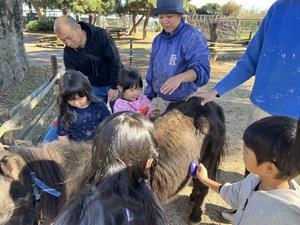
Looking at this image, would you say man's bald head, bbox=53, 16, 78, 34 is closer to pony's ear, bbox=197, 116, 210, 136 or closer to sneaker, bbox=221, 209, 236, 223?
pony's ear, bbox=197, 116, 210, 136

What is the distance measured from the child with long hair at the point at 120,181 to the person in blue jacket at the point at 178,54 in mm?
1121

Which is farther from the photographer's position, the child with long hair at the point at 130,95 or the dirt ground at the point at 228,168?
the dirt ground at the point at 228,168

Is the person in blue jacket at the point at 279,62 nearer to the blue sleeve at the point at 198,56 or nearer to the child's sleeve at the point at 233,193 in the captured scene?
the blue sleeve at the point at 198,56

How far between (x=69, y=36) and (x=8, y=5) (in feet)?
19.7

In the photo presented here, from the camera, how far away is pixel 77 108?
8.52 feet

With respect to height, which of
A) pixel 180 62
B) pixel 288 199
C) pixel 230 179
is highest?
pixel 180 62

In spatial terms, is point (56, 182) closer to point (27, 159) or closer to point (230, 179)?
point (27, 159)

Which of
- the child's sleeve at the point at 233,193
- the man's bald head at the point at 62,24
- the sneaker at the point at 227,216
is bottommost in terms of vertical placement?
the sneaker at the point at 227,216

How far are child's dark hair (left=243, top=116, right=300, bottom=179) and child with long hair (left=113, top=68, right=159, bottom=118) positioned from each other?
1.30 metres

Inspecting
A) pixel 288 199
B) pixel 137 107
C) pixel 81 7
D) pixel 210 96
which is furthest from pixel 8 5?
pixel 81 7

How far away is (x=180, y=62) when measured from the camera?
9.10ft

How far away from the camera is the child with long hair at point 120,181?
4.25ft

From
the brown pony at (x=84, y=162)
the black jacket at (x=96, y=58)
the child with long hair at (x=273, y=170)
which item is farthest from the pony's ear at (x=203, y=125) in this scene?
the black jacket at (x=96, y=58)

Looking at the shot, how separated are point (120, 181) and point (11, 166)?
61cm
